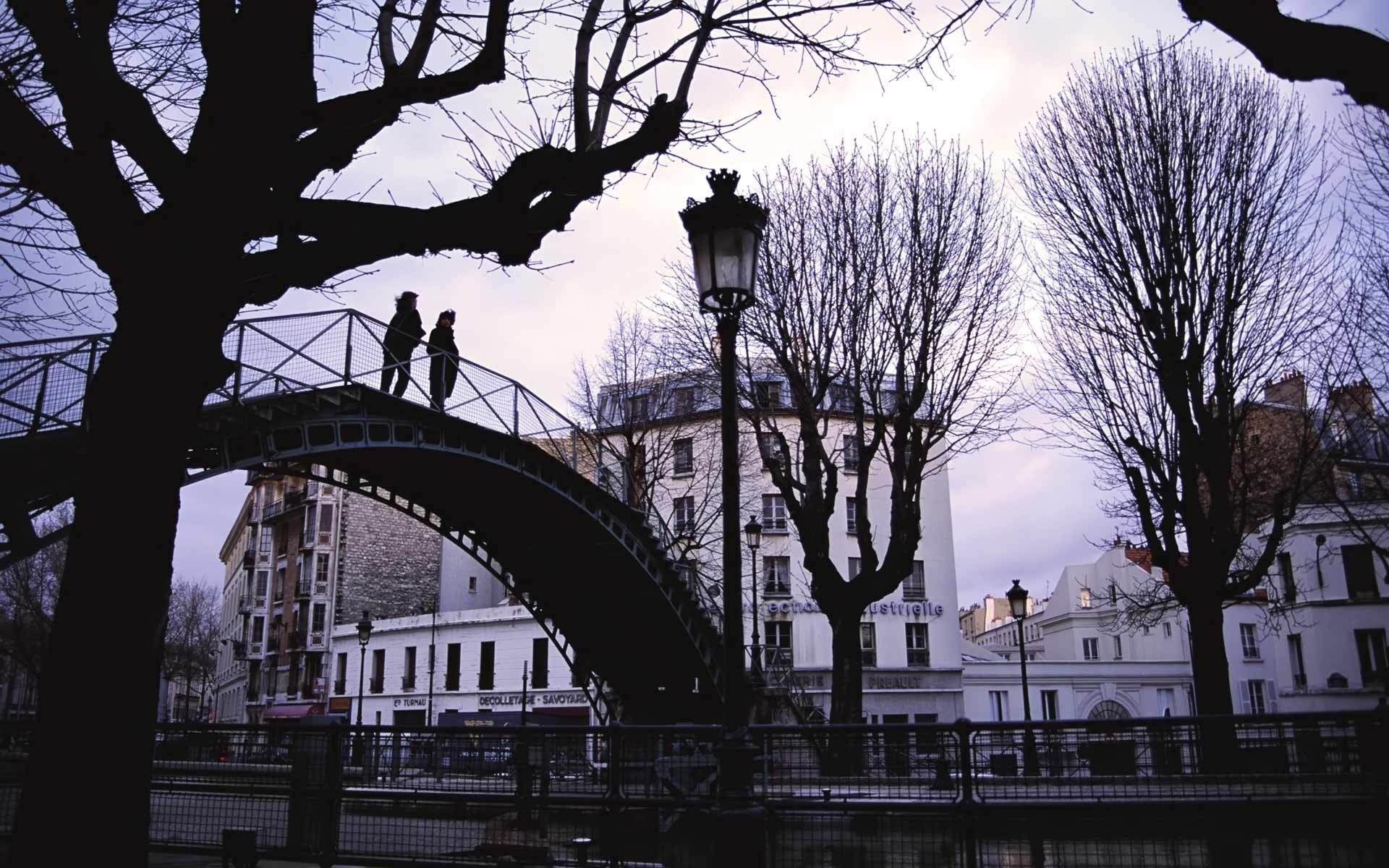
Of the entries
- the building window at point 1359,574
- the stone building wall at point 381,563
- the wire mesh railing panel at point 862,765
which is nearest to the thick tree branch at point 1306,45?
the wire mesh railing panel at point 862,765

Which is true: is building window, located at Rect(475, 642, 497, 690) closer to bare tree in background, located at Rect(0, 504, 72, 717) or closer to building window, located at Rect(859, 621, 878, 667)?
building window, located at Rect(859, 621, 878, 667)

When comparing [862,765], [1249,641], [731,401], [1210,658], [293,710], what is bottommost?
[293,710]

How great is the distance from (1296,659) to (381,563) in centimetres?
4153

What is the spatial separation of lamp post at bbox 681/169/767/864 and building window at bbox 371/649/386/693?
41900 millimetres

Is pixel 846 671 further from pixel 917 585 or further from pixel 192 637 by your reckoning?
pixel 192 637

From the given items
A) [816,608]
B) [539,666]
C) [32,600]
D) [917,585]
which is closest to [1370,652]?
[917,585]

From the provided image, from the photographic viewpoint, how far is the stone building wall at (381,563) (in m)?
50.7

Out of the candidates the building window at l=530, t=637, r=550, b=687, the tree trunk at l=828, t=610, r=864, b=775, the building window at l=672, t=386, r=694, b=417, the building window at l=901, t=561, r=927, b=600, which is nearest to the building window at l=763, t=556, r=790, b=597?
the building window at l=901, t=561, r=927, b=600

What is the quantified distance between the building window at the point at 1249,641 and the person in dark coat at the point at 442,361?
38.3 metres

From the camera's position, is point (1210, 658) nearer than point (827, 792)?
No

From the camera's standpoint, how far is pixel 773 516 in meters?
41.3

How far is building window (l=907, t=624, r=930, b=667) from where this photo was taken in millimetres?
39944

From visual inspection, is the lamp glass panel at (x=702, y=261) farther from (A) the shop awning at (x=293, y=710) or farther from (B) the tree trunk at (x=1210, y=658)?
(A) the shop awning at (x=293, y=710)

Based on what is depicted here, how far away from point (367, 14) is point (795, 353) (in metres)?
14.3
